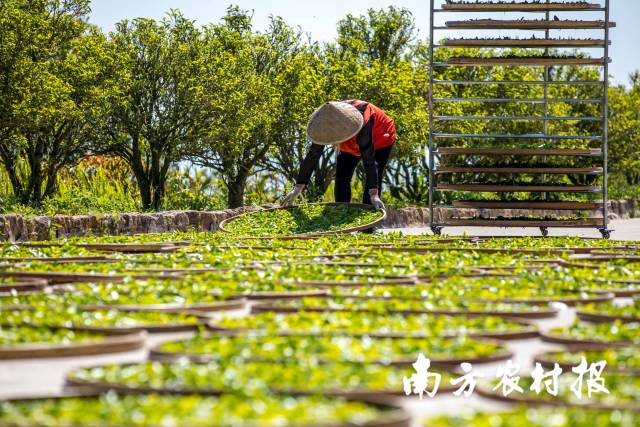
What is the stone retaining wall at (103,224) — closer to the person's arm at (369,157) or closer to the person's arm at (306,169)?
the person's arm at (306,169)

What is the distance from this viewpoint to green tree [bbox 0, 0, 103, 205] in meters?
15.0

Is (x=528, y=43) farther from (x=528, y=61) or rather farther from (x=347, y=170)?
(x=347, y=170)

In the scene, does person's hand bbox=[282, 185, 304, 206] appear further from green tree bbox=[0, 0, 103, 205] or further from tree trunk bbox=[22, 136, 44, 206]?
tree trunk bbox=[22, 136, 44, 206]

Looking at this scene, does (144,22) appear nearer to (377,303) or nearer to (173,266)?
(173,266)

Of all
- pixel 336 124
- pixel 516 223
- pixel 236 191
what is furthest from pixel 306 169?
pixel 236 191

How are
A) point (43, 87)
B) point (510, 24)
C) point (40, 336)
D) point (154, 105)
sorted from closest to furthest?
point (40, 336) → point (43, 87) → point (510, 24) → point (154, 105)

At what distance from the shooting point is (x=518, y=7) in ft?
51.0

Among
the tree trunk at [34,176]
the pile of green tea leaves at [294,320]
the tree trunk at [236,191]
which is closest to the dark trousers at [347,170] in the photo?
the tree trunk at [34,176]

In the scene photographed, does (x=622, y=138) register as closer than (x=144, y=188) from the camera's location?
No

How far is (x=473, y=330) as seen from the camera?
4.67 meters

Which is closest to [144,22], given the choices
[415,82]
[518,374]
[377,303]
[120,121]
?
[120,121]

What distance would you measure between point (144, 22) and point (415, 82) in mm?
8432

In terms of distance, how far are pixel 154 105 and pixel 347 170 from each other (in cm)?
460

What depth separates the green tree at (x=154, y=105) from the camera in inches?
727
